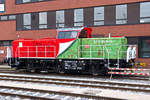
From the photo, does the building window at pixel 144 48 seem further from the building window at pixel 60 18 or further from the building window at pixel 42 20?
the building window at pixel 42 20

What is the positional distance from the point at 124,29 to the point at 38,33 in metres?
11.5

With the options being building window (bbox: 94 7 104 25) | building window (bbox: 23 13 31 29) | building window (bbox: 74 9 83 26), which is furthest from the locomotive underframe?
building window (bbox: 23 13 31 29)

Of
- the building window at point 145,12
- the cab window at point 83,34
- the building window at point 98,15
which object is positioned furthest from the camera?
the building window at point 98,15

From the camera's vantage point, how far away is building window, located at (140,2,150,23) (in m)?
19.2

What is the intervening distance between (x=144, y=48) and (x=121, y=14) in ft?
15.3

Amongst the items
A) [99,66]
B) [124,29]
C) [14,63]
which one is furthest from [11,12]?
[99,66]

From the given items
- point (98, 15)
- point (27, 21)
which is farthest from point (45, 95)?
point (27, 21)

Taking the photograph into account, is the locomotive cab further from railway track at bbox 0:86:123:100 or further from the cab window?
railway track at bbox 0:86:123:100

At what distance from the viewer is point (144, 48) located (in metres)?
19.5

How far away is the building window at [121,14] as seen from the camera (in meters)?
20.2

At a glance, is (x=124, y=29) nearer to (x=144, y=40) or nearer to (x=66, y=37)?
(x=144, y=40)

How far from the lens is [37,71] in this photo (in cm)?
1638

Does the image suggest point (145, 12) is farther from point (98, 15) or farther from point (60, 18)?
point (60, 18)

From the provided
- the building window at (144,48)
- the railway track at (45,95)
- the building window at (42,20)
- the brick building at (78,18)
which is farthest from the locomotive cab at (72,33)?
the building window at (42,20)
